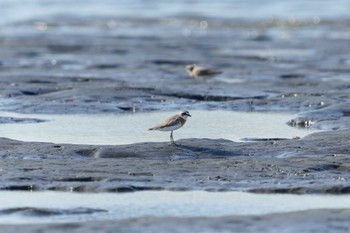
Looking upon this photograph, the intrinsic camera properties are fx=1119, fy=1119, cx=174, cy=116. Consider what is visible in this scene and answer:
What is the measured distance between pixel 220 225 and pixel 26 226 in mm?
1749

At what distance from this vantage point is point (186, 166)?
1280cm

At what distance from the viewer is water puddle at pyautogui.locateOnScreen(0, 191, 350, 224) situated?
1066 cm

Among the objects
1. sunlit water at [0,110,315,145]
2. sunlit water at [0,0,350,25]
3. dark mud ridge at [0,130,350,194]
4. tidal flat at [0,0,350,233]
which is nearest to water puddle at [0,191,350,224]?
tidal flat at [0,0,350,233]

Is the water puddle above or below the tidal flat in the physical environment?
below

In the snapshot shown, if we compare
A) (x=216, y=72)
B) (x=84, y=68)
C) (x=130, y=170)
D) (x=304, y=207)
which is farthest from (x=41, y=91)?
(x=304, y=207)

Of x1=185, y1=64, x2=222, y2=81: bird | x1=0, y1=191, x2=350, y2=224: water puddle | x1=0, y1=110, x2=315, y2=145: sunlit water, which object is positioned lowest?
x1=0, y1=191, x2=350, y2=224: water puddle

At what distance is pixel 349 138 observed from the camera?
14.6 metres

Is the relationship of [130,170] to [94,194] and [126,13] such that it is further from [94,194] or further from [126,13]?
[126,13]

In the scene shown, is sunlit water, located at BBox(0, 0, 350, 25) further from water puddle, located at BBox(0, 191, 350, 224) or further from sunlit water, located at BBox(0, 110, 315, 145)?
water puddle, located at BBox(0, 191, 350, 224)

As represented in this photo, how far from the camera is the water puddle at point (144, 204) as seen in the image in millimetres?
10656

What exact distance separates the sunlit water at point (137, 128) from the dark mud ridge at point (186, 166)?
1106 mm

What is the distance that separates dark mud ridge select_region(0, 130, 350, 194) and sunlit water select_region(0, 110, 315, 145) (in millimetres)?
1106

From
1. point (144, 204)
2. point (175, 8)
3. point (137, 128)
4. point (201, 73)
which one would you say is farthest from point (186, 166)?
point (175, 8)

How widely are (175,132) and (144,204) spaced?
5.21 meters
